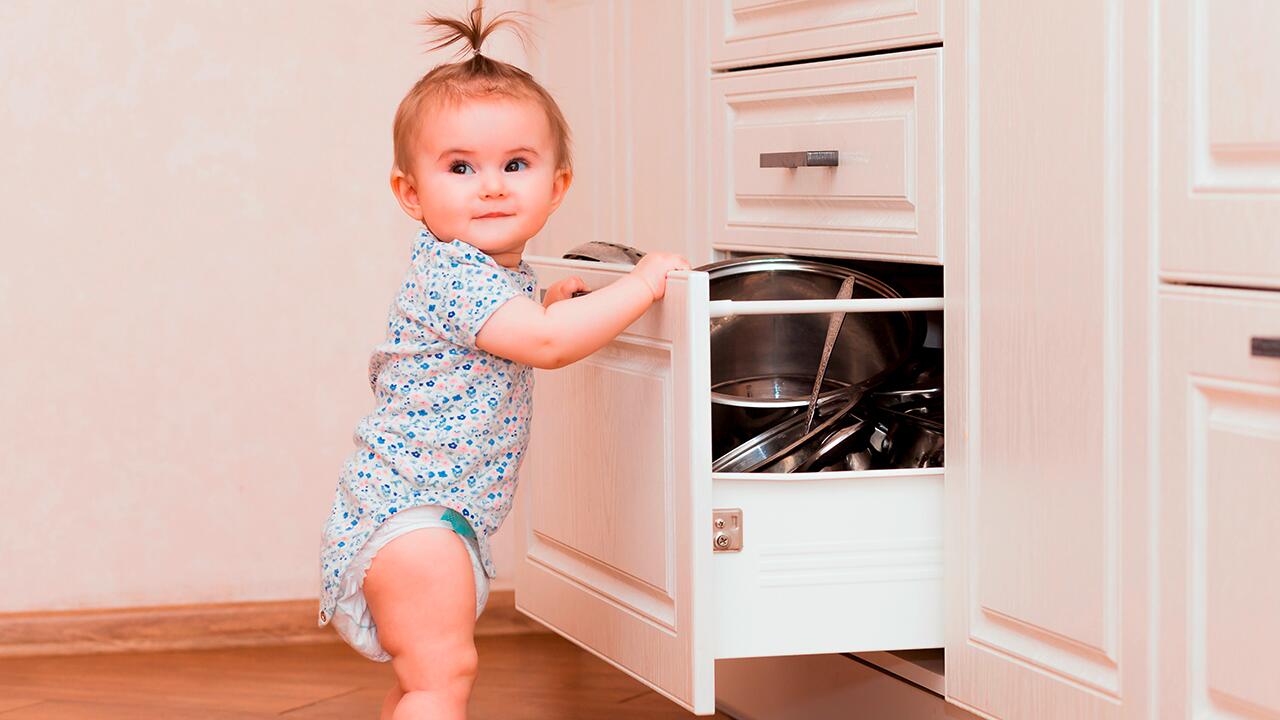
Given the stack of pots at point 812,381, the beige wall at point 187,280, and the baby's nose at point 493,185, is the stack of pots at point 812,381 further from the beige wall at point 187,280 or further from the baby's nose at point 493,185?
the beige wall at point 187,280

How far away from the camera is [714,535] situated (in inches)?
44.1

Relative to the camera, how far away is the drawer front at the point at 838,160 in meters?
1.20

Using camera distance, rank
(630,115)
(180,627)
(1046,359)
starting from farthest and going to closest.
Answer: (180,627)
(630,115)
(1046,359)

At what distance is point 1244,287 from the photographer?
0.89 metres

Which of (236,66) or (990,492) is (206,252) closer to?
(236,66)

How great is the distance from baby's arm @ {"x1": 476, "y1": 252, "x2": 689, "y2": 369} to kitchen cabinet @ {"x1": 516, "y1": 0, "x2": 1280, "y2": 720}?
0.12 ft

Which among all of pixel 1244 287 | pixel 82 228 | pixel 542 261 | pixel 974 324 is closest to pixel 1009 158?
pixel 974 324

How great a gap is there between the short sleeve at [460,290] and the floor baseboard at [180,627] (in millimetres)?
948

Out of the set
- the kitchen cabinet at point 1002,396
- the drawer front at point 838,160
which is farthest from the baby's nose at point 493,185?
the drawer front at point 838,160

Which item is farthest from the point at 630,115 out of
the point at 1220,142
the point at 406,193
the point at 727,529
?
the point at 1220,142

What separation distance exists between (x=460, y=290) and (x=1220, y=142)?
593mm

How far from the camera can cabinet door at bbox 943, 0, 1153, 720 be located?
3.19ft

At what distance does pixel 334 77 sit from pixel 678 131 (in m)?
0.70

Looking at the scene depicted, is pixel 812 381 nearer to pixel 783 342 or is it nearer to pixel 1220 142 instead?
pixel 783 342
